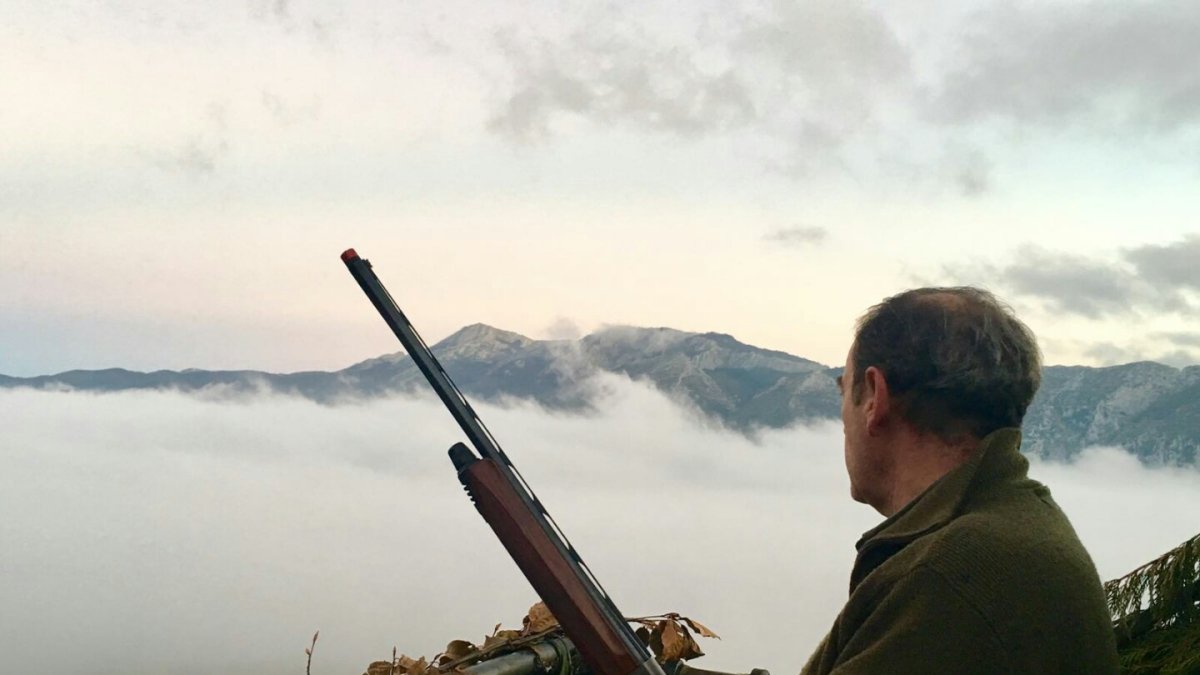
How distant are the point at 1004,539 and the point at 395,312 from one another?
11.5 ft

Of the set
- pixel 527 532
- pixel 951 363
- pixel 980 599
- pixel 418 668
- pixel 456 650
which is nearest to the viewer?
pixel 980 599

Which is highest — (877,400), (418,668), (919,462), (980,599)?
(877,400)

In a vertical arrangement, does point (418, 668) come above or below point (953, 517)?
below

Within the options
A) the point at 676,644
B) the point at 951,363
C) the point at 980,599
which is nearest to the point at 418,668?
the point at 676,644

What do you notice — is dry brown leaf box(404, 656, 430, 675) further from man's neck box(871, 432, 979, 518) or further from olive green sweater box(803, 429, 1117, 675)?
man's neck box(871, 432, 979, 518)

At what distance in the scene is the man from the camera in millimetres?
2648

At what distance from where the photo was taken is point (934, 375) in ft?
9.96

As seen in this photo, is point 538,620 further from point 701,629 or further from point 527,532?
point 701,629

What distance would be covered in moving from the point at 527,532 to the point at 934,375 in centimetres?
221

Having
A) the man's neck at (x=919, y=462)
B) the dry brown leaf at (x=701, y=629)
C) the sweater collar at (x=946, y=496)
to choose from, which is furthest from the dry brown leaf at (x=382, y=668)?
the man's neck at (x=919, y=462)

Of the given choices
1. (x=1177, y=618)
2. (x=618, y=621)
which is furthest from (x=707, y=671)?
(x=1177, y=618)

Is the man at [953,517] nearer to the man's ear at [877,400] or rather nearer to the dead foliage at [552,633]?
the man's ear at [877,400]

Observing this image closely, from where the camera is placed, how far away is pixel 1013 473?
9.73ft

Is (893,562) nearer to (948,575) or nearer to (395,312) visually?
(948,575)
